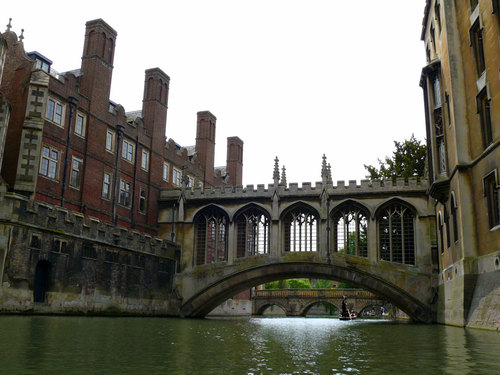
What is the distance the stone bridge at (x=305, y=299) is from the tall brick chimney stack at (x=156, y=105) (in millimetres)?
28985

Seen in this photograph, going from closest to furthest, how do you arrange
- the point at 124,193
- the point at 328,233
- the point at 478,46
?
the point at 478,46
the point at 328,233
the point at 124,193

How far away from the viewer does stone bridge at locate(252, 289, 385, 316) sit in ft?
190

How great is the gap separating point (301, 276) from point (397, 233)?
20.5ft

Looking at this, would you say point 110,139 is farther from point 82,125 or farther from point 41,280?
point 41,280

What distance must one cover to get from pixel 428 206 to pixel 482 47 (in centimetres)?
1200

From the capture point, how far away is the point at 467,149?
19656 mm

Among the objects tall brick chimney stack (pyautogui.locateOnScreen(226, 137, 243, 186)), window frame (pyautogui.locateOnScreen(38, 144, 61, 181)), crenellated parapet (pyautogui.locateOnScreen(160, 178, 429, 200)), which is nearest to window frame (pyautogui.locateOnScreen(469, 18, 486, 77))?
crenellated parapet (pyautogui.locateOnScreen(160, 178, 429, 200))

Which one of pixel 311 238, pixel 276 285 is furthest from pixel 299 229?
pixel 276 285

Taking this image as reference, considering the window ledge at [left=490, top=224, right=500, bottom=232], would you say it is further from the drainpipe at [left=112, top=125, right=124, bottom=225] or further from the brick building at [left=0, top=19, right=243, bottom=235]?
the drainpipe at [left=112, top=125, right=124, bottom=225]

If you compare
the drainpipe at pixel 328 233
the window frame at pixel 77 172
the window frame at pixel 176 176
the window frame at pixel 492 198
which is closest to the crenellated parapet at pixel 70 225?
the window frame at pixel 77 172

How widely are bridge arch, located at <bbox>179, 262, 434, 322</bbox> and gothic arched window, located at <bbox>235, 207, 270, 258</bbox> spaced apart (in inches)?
60.2

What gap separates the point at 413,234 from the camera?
2961cm

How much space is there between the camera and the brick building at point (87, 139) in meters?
26.5

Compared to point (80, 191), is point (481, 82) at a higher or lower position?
higher
